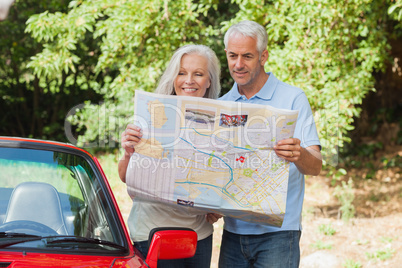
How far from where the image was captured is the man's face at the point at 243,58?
2666 millimetres

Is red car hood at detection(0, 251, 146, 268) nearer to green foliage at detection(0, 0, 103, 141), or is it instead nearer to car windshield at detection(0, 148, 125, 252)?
car windshield at detection(0, 148, 125, 252)

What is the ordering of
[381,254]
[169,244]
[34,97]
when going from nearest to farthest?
1. [169,244]
2. [381,254]
3. [34,97]

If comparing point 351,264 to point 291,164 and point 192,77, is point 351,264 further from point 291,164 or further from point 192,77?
point 192,77

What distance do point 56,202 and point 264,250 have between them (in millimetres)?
1066

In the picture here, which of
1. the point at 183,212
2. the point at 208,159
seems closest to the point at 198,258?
the point at 183,212

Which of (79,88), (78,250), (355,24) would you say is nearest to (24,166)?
(78,250)

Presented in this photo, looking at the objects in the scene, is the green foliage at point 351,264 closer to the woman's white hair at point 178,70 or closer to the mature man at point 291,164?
the mature man at point 291,164

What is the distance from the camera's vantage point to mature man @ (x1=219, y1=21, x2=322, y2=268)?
2.56 m

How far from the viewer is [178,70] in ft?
8.93

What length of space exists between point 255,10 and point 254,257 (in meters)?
4.29

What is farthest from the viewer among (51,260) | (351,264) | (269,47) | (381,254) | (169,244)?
(269,47)

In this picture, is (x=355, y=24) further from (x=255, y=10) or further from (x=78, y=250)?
(x=78, y=250)

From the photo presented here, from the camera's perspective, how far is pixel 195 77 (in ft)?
8.96

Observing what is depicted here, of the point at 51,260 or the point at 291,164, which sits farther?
the point at 291,164
